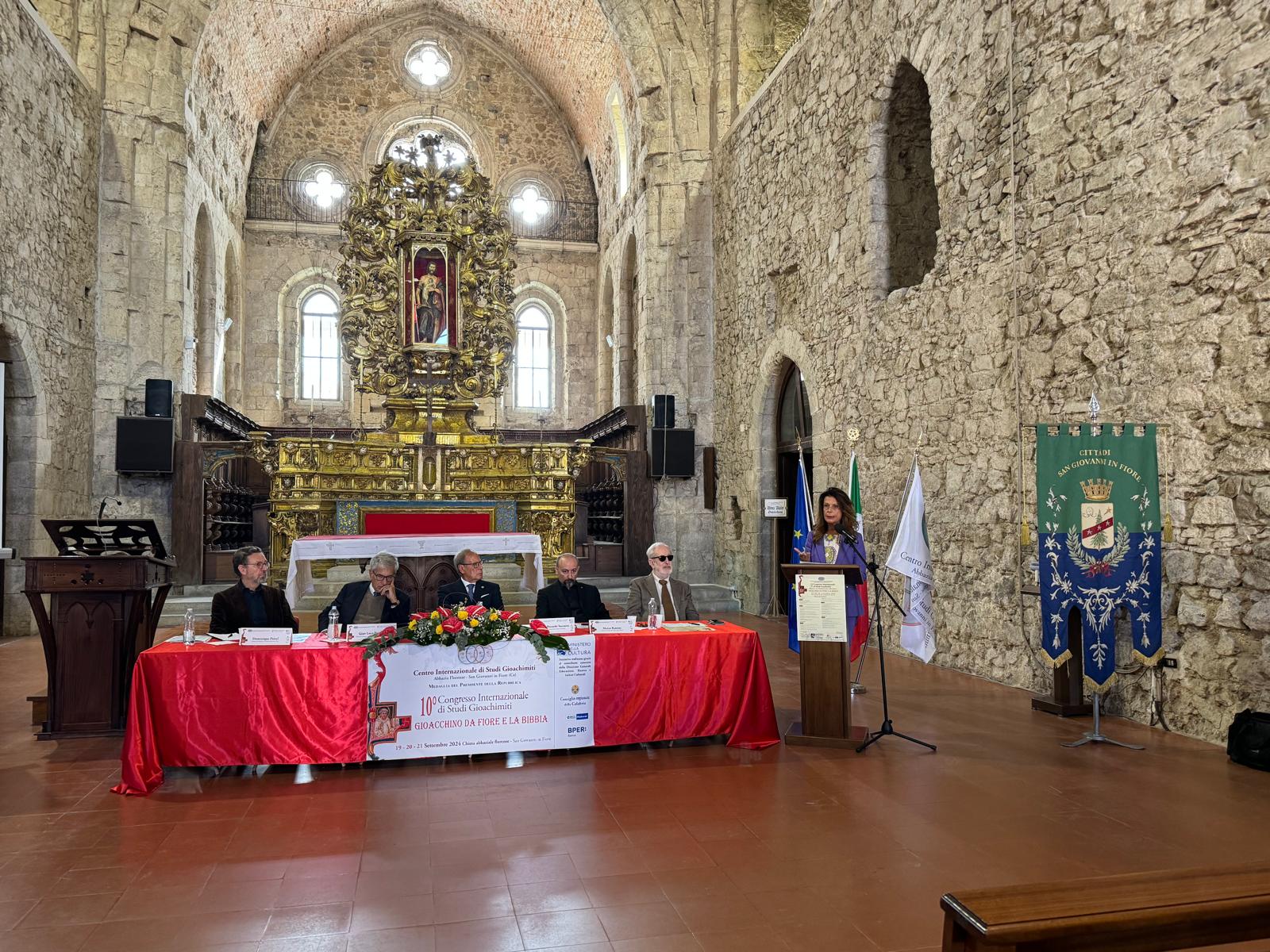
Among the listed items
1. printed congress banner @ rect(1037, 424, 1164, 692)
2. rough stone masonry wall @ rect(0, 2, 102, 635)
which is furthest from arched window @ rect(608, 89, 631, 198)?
printed congress banner @ rect(1037, 424, 1164, 692)

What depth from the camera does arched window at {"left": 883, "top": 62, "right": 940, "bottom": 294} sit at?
8406 millimetres

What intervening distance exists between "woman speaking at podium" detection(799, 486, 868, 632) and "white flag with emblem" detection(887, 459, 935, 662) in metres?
0.24

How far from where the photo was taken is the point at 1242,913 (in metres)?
1.63

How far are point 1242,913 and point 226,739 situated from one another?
413 centimetres

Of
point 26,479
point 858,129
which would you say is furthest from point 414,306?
point 858,129

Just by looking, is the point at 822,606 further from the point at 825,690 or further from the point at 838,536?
the point at 838,536

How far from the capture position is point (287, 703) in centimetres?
443

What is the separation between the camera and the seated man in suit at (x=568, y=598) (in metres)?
5.68

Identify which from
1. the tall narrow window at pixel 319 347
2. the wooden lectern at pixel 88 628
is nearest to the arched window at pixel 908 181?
the wooden lectern at pixel 88 628

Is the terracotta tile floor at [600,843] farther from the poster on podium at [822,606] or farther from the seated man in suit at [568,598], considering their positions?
the seated man in suit at [568,598]

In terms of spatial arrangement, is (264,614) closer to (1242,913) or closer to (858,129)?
(1242,913)

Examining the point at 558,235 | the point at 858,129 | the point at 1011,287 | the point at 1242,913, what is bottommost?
the point at 1242,913

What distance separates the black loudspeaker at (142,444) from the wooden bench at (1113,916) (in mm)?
10689

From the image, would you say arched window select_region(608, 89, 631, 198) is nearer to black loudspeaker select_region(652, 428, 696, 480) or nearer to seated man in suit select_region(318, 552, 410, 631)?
black loudspeaker select_region(652, 428, 696, 480)
